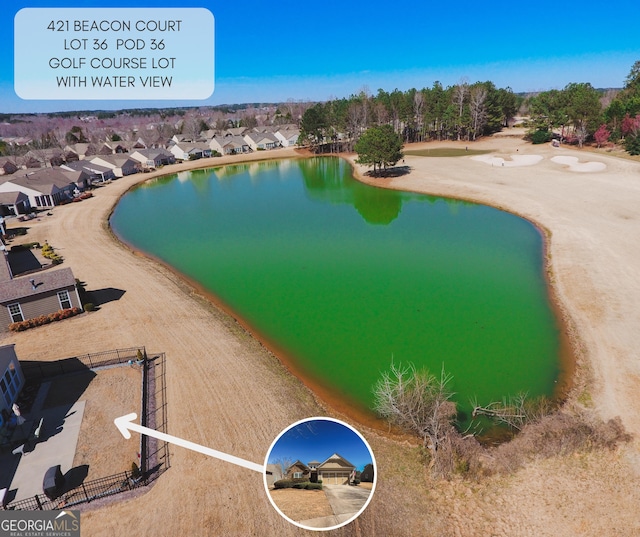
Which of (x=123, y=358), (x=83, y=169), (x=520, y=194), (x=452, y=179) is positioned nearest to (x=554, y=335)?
(x=123, y=358)

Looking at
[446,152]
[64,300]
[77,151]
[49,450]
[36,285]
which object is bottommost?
[49,450]

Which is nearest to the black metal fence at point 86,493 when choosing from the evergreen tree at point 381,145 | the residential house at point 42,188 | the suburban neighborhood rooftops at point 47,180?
the residential house at point 42,188

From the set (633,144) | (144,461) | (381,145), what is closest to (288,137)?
(381,145)

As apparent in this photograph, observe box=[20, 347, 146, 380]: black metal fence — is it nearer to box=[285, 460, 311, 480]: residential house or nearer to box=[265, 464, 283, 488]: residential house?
box=[265, 464, 283, 488]: residential house

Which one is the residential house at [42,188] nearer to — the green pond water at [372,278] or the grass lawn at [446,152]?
the green pond water at [372,278]

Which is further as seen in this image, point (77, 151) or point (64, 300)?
point (77, 151)

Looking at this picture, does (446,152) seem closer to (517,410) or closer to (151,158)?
(151,158)
